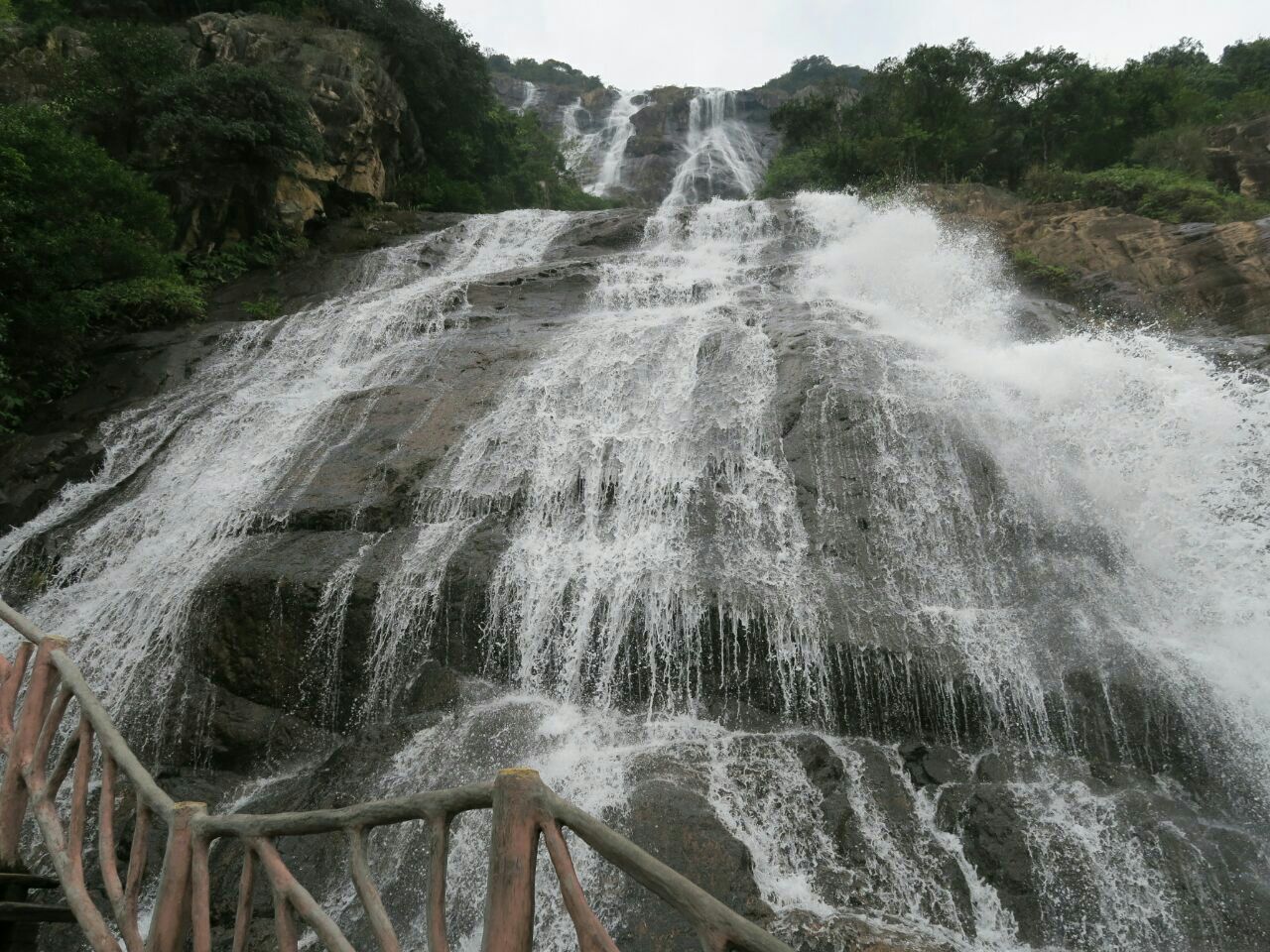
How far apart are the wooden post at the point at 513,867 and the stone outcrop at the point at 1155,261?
44.1ft

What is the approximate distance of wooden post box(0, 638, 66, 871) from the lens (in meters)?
3.24

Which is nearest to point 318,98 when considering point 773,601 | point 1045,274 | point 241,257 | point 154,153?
point 154,153

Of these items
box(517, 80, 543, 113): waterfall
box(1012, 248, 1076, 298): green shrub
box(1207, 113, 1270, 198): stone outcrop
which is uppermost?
box(517, 80, 543, 113): waterfall

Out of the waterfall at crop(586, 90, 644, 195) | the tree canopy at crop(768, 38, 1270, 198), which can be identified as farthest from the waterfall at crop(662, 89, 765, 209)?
the tree canopy at crop(768, 38, 1270, 198)

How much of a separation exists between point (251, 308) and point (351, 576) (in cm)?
978

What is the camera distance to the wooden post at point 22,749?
10.6 ft

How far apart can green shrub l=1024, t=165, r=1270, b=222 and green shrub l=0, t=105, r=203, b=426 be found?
1956 centimetres

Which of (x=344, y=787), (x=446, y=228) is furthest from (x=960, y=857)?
(x=446, y=228)

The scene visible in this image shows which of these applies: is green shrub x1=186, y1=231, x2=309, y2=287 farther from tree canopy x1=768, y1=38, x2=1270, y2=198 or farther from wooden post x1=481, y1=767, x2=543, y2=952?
wooden post x1=481, y1=767, x2=543, y2=952

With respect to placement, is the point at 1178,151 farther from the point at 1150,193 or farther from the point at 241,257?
the point at 241,257

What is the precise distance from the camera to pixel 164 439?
10016 millimetres

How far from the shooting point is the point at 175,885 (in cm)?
238

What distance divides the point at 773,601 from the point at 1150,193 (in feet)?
51.2

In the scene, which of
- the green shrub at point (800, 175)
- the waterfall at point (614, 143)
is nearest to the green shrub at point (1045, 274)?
the green shrub at point (800, 175)
